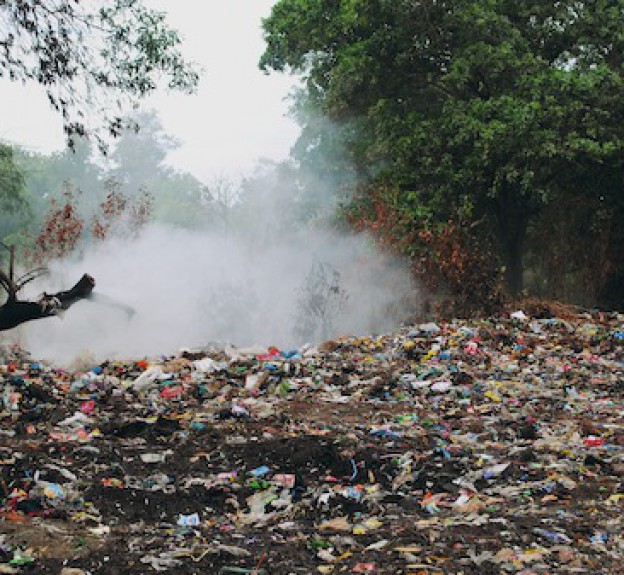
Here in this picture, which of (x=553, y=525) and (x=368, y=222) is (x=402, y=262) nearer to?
(x=368, y=222)

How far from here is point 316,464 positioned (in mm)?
4750

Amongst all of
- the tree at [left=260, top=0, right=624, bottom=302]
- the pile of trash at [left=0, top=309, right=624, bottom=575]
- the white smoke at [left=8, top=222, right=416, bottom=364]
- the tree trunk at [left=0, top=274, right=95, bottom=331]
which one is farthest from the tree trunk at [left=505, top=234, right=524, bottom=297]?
the tree trunk at [left=0, top=274, right=95, bottom=331]

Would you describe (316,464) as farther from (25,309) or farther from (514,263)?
(514,263)

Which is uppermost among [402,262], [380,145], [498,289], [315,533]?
[380,145]

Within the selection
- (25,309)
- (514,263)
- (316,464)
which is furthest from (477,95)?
(316,464)

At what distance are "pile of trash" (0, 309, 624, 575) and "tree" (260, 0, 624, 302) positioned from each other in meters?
4.79

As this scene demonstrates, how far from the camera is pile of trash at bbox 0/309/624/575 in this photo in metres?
3.26

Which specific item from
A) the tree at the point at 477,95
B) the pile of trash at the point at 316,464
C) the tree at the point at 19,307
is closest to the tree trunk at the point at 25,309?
the tree at the point at 19,307

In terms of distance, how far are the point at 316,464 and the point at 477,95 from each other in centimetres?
1052

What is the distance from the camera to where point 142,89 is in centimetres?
671

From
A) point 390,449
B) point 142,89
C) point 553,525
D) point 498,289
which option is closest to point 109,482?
point 390,449

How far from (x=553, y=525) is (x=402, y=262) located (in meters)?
9.40

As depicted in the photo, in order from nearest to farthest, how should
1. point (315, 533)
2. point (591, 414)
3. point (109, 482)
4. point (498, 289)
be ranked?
point (315, 533)
point (109, 482)
point (591, 414)
point (498, 289)

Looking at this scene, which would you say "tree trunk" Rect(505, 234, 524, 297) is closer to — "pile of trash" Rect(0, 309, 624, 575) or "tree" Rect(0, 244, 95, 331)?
"pile of trash" Rect(0, 309, 624, 575)
